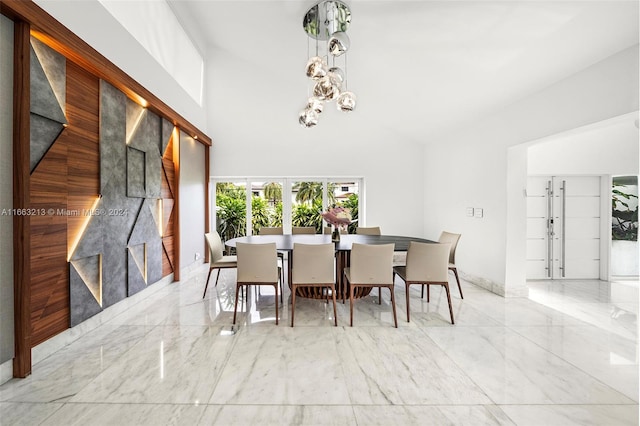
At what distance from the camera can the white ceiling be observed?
246 cm

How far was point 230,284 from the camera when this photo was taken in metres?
4.38

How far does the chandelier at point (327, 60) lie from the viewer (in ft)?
8.96

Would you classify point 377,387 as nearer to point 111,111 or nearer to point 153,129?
point 111,111

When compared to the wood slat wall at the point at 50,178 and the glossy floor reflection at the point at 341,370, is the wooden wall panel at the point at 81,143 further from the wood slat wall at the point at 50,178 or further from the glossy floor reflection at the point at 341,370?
the glossy floor reflection at the point at 341,370

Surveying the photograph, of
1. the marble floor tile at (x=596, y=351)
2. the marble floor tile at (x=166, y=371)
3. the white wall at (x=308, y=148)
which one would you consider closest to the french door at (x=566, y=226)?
the white wall at (x=308, y=148)

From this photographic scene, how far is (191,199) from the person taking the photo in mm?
5242

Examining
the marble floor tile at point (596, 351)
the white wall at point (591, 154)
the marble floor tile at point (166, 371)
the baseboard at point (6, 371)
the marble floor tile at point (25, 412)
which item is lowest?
the marble floor tile at point (25, 412)

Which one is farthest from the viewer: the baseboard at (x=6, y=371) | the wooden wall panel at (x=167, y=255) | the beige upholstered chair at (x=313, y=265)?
the wooden wall panel at (x=167, y=255)

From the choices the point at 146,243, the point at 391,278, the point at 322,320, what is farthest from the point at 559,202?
the point at 146,243

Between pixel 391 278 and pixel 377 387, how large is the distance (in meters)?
1.21

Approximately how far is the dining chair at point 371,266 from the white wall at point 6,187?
266 cm

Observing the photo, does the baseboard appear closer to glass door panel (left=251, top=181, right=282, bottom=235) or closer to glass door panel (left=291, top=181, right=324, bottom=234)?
glass door panel (left=251, top=181, right=282, bottom=235)

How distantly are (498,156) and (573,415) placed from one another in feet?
10.7

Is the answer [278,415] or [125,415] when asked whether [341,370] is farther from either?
[125,415]
